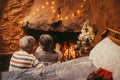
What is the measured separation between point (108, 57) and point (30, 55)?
114 cm

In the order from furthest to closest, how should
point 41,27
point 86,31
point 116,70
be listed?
point 41,27, point 86,31, point 116,70

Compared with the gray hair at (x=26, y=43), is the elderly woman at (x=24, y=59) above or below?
below

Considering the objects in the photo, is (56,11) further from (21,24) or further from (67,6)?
(21,24)

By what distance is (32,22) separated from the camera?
542 cm

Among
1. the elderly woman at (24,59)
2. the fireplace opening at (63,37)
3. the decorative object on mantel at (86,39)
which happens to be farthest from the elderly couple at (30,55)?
the fireplace opening at (63,37)

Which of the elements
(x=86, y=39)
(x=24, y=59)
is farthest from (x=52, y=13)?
(x=24, y=59)

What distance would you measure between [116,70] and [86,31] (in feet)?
6.65

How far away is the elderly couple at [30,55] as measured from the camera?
3490 millimetres

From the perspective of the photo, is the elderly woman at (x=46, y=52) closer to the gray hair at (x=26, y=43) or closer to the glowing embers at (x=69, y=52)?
the gray hair at (x=26, y=43)

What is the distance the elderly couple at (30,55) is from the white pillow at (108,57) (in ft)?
3.09

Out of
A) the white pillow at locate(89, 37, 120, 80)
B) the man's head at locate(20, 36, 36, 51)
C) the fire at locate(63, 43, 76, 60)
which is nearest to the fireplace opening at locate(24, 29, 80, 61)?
the fire at locate(63, 43, 76, 60)

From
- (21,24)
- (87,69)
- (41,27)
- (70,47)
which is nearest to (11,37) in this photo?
(21,24)

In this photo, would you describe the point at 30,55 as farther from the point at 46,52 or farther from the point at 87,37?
the point at 87,37

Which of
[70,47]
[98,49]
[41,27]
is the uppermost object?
[98,49]
